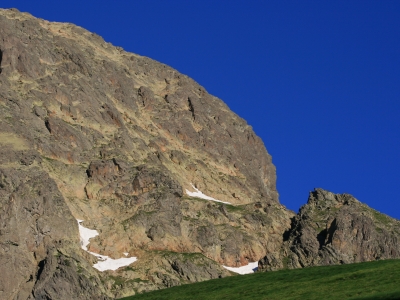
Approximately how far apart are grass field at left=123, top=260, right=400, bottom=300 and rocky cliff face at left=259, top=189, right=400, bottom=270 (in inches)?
717

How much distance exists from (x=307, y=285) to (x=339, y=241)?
45.2 m

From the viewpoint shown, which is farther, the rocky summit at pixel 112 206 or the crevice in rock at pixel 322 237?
the crevice in rock at pixel 322 237

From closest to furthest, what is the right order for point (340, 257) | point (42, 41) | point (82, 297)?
point (82, 297), point (340, 257), point (42, 41)

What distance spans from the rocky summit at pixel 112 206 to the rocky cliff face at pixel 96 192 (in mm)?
240

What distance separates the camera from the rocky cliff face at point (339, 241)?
152500 mm

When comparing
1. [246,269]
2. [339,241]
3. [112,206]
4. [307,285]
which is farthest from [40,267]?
[339,241]

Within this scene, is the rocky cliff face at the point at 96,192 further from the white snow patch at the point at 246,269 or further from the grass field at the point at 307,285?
the grass field at the point at 307,285

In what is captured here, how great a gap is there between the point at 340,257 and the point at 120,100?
71.9m

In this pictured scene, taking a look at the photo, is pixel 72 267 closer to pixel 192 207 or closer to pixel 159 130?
A: pixel 192 207

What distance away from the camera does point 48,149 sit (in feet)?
531

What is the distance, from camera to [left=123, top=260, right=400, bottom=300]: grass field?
9794 centimetres

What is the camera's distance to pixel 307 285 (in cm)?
11219

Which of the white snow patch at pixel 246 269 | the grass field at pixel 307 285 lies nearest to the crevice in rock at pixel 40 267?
the grass field at pixel 307 285

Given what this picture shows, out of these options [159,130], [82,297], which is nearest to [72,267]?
[82,297]
